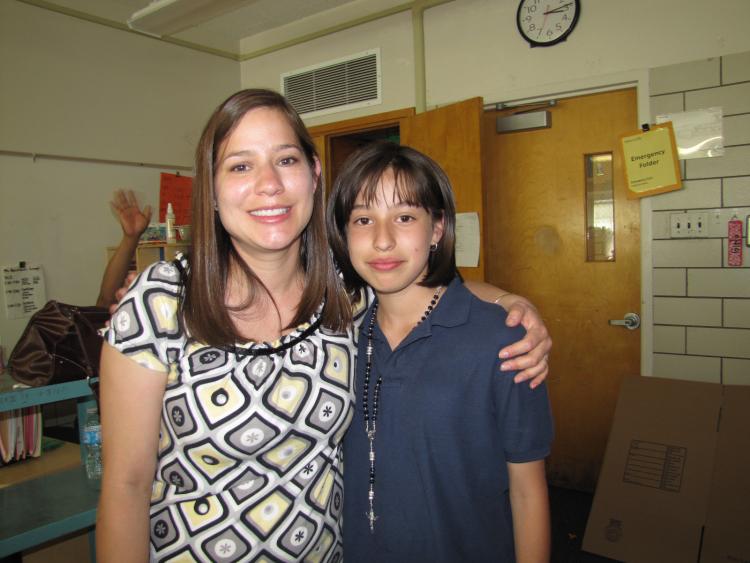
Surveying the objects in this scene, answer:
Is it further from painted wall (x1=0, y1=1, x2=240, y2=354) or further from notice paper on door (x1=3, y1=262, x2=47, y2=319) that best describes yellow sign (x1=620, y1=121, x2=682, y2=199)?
notice paper on door (x1=3, y1=262, x2=47, y2=319)

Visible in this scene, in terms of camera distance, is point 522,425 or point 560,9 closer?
point 522,425

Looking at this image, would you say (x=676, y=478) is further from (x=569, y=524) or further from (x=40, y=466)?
(x=40, y=466)

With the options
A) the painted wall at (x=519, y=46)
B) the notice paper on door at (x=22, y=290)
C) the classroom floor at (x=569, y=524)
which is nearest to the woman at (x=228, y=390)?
the classroom floor at (x=569, y=524)

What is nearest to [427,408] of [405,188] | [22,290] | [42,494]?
[405,188]

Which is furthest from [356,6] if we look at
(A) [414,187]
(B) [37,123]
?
(A) [414,187]

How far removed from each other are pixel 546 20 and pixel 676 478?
Result: 7.88ft

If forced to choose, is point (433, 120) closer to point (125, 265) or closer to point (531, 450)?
point (125, 265)

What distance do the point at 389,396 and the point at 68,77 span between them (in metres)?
3.29

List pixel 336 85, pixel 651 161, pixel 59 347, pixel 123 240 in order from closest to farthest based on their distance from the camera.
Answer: pixel 59 347
pixel 651 161
pixel 123 240
pixel 336 85

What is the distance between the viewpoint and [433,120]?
3172 millimetres

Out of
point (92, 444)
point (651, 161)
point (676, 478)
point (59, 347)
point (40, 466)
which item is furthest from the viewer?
point (651, 161)

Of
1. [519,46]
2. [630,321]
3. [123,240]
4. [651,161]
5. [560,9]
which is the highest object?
[560,9]

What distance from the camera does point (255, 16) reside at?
3.89 metres

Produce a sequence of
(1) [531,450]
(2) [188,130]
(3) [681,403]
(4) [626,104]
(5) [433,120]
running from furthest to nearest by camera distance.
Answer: (2) [188,130], (5) [433,120], (4) [626,104], (3) [681,403], (1) [531,450]
